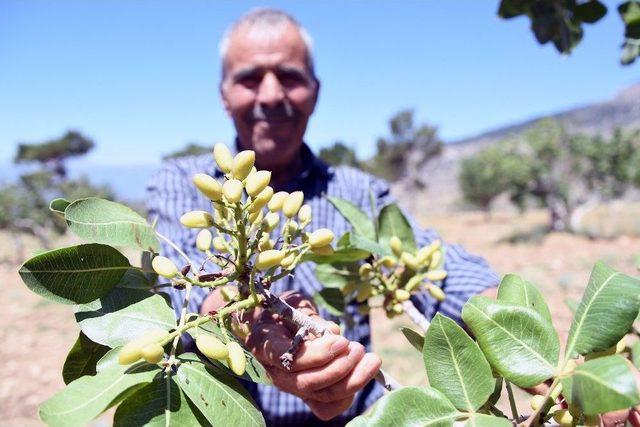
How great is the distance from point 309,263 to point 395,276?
2.51 feet

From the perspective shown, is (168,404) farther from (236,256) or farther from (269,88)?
(269,88)

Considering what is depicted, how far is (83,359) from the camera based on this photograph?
0.90 meters

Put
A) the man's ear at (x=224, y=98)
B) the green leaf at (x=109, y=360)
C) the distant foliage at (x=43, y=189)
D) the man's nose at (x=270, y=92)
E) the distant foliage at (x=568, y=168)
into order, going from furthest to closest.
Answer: the distant foliage at (x=43, y=189) < the distant foliage at (x=568, y=168) < the man's ear at (x=224, y=98) < the man's nose at (x=270, y=92) < the green leaf at (x=109, y=360)

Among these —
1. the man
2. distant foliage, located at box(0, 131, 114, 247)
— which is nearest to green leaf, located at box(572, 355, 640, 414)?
the man

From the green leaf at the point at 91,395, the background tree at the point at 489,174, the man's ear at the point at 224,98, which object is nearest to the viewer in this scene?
the green leaf at the point at 91,395

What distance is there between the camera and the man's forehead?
2.11 metres

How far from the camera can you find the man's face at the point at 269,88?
2.11 m

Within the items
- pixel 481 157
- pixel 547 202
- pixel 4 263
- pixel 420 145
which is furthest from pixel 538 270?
pixel 420 145

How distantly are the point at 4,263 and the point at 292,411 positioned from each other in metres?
20.7

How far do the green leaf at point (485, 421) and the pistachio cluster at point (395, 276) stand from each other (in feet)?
1.60

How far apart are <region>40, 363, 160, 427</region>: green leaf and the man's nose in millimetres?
1500

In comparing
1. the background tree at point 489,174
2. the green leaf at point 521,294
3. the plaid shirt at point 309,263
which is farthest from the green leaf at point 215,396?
the background tree at point 489,174

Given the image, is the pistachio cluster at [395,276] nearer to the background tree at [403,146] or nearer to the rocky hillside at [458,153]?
the rocky hillside at [458,153]

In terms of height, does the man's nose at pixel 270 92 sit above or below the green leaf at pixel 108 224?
above
